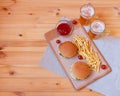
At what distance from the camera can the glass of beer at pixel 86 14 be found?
1.13 metres

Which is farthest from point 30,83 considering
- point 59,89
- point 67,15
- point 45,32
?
point 67,15

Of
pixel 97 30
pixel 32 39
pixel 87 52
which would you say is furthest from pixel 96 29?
pixel 32 39

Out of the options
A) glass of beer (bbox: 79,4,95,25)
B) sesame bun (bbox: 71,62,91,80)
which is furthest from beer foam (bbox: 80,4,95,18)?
sesame bun (bbox: 71,62,91,80)

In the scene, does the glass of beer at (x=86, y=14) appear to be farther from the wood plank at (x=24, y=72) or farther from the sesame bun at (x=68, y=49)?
the wood plank at (x=24, y=72)

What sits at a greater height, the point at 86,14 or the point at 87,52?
the point at 86,14

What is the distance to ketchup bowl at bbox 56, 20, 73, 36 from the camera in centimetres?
112

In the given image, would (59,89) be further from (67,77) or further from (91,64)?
(91,64)

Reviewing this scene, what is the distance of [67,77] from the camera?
1.06 metres

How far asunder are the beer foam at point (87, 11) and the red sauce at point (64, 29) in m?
0.09

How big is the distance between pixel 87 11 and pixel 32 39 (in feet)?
0.90

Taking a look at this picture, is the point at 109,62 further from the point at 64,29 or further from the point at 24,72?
the point at 24,72

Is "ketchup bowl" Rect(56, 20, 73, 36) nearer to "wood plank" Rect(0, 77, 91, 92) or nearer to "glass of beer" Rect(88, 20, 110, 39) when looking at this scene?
"glass of beer" Rect(88, 20, 110, 39)

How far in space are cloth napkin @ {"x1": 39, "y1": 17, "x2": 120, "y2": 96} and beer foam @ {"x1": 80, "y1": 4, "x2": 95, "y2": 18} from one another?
0.20 feet

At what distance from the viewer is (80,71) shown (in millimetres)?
1012
